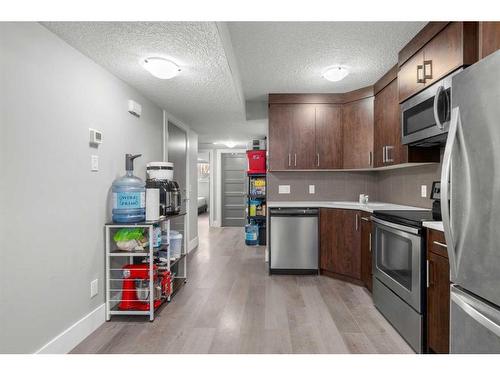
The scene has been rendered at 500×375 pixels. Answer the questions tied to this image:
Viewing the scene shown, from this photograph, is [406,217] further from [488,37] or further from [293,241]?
[293,241]

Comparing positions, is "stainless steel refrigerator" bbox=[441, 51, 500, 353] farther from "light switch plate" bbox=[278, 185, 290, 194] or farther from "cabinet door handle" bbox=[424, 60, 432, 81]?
"light switch plate" bbox=[278, 185, 290, 194]

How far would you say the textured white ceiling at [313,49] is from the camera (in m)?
2.27

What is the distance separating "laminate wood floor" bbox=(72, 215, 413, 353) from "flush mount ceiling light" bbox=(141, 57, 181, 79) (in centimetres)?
197

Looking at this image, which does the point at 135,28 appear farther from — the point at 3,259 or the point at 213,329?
the point at 213,329

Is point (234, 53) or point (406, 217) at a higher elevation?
point (234, 53)

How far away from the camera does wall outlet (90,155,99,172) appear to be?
7.47ft

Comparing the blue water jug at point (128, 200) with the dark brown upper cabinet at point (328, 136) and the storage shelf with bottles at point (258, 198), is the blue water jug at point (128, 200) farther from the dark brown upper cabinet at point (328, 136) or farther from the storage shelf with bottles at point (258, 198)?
the storage shelf with bottles at point (258, 198)

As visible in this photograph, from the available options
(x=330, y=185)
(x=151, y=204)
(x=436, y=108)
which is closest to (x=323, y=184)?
(x=330, y=185)

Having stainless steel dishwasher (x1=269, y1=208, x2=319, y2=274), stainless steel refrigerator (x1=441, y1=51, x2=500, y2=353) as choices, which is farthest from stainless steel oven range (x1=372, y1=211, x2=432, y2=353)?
stainless steel dishwasher (x1=269, y1=208, x2=319, y2=274)

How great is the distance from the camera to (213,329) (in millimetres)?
2271

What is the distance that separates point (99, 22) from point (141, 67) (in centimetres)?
65

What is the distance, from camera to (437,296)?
177 centimetres

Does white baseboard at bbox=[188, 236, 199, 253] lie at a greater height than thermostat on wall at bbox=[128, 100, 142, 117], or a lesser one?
lesser

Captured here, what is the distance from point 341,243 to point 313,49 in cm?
207
